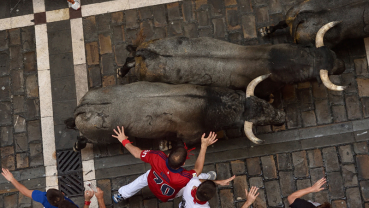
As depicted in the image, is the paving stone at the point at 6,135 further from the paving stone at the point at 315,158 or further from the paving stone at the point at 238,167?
the paving stone at the point at 315,158

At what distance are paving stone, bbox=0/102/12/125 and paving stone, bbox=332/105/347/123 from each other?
8023 millimetres

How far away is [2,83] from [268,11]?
707cm

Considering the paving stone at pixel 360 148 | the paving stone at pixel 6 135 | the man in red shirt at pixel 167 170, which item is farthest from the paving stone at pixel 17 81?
the paving stone at pixel 360 148

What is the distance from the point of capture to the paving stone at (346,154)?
7684mm

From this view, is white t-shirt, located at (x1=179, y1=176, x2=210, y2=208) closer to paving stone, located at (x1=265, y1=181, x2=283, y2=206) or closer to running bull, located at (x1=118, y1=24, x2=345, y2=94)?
running bull, located at (x1=118, y1=24, x2=345, y2=94)

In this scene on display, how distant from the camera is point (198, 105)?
6.43m

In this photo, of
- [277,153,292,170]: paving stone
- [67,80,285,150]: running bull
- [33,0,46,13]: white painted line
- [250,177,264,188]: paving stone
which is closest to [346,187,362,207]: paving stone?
[277,153,292,170]: paving stone

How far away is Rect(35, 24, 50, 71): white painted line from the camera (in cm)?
840

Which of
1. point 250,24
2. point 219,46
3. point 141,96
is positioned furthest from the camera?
point 250,24

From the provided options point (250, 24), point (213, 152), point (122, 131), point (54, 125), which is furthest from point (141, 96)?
point (250, 24)

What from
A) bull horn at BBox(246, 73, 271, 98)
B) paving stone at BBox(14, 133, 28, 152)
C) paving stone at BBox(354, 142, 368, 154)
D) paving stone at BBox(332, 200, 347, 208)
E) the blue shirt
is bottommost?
paving stone at BBox(332, 200, 347, 208)

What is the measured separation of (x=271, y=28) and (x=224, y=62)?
1.99m

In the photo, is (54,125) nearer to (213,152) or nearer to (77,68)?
(77,68)

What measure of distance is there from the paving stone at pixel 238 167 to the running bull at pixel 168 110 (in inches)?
53.9
